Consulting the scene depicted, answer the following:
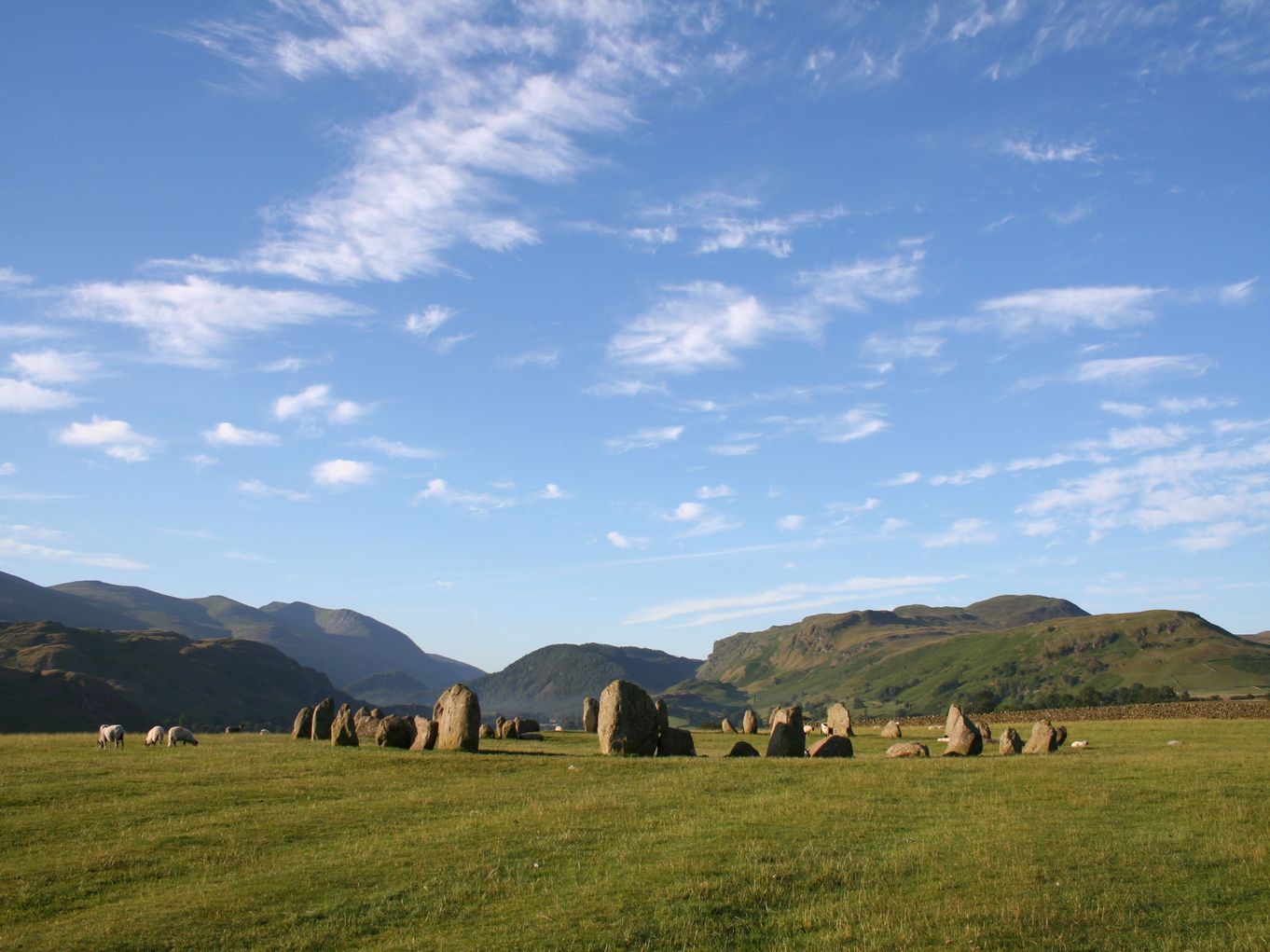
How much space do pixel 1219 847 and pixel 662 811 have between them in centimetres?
1246

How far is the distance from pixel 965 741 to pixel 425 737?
22715mm

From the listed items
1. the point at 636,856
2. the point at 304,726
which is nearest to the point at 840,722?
the point at 304,726

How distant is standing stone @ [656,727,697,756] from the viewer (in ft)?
129

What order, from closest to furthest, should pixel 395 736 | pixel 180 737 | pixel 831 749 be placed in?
1. pixel 831 749
2. pixel 395 736
3. pixel 180 737

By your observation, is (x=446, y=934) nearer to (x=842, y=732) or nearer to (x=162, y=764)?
(x=162, y=764)

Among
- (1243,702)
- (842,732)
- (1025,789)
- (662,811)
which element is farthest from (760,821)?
(1243,702)

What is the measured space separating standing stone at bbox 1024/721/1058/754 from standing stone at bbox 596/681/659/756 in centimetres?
1592

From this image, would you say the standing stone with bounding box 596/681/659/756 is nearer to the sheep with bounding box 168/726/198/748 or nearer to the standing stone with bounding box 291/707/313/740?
the standing stone with bounding box 291/707/313/740

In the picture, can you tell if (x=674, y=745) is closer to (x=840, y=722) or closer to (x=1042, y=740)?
(x=1042, y=740)

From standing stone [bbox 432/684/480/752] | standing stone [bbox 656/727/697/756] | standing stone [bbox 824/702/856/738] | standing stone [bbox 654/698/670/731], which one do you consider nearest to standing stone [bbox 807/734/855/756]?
standing stone [bbox 656/727/697/756]

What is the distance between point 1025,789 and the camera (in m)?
26.5

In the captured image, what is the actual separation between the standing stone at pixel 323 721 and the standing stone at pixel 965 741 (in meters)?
28.4

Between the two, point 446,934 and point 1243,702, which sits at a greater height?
point 1243,702

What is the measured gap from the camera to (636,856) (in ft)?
62.9
